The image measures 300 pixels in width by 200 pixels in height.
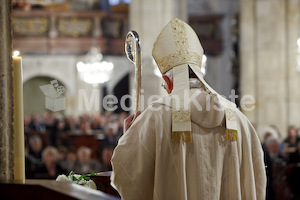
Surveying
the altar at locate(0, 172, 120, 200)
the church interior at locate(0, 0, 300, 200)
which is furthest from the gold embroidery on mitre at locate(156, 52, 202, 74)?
the altar at locate(0, 172, 120, 200)

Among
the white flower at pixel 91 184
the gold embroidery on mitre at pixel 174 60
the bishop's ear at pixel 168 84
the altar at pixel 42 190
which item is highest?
the gold embroidery on mitre at pixel 174 60

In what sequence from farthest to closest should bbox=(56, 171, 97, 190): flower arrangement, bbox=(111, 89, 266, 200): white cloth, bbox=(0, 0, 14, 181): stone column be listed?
bbox=(111, 89, 266, 200): white cloth, bbox=(56, 171, 97, 190): flower arrangement, bbox=(0, 0, 14, 181): stone column

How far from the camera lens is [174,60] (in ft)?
9.85

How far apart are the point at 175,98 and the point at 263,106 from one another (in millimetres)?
10846

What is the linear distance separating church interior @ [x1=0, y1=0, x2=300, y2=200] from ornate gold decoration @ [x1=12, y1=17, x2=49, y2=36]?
0.13ft

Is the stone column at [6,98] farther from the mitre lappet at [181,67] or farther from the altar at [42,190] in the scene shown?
the mitre lappet at [181,67]

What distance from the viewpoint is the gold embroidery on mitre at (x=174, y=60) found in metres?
3.00

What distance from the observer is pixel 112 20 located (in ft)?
70.6

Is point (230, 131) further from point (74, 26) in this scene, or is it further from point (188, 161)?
point (74, 26)

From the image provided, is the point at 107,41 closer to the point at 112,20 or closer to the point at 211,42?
the point at 112,20

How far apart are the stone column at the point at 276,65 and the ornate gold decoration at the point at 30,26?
1023 cm

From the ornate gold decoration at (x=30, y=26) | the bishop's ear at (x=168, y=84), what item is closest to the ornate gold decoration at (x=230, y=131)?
the bishop's ear at (x=168, y=84)

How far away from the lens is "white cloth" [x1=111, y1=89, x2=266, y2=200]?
271cm

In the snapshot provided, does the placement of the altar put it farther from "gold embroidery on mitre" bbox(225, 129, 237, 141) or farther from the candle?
"gold embroidery on mitre" bbox(225, 129, 237, 141)
